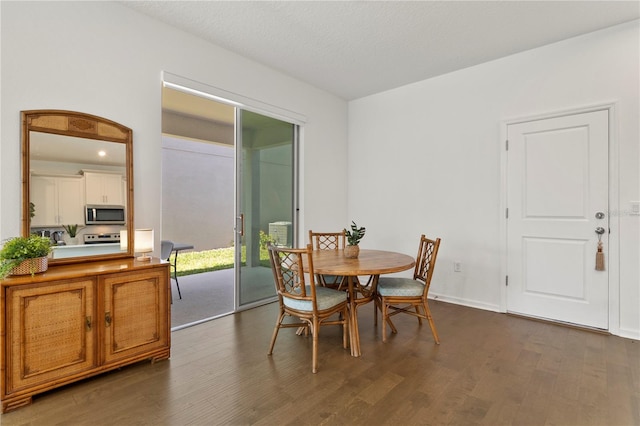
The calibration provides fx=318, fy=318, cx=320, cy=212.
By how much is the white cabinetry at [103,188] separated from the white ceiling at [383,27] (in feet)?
4.75

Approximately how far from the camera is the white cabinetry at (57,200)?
2.23 metres

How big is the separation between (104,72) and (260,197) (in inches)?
75.6

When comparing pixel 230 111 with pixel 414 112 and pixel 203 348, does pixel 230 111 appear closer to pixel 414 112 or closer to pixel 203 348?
pixel 414 112

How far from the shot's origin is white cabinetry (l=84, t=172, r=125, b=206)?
2.46m

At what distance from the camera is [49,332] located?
1911 mm

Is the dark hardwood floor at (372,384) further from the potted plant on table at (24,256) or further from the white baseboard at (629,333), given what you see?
the potted plant on table at (24,256)

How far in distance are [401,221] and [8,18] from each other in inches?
164

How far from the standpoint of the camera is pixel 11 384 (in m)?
1.79

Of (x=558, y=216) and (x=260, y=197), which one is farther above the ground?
(x=260, y=197)

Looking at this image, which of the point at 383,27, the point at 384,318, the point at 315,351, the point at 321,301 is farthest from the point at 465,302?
the point at 383,27

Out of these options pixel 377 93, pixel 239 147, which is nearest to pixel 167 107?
pixel 239 147

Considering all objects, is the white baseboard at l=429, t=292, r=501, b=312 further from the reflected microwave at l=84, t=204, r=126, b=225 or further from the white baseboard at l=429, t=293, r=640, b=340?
the reflected microwave at l=84, t=204, r=126, b=225

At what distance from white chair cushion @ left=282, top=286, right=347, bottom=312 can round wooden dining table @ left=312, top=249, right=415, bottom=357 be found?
164 millimetres

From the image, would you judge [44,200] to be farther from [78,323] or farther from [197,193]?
[197,193]
